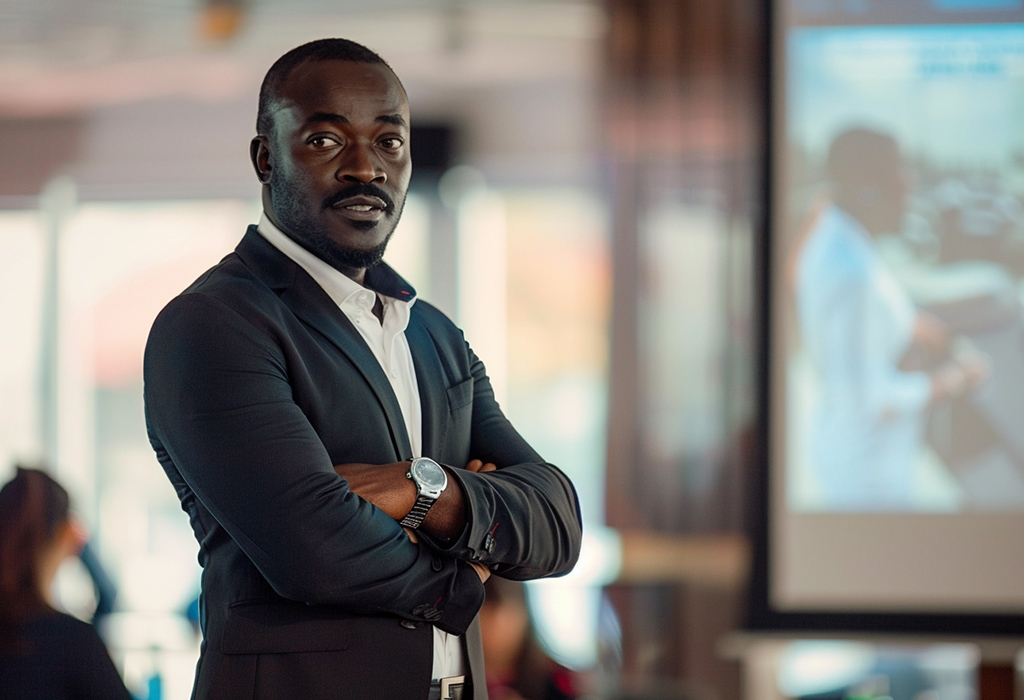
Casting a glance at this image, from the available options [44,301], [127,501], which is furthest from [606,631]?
[44,301]

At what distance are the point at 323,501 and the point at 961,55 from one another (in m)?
3.60

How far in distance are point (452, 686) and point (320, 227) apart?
61cm

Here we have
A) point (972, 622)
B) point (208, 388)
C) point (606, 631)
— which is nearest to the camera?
point (208, 388)

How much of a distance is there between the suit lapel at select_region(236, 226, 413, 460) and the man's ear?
0.10m

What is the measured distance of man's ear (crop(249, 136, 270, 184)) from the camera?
140cm

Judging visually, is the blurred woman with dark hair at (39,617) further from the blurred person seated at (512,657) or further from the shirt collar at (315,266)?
the shirt collar at (315,266)

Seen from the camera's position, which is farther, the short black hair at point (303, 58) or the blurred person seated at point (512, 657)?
the blurred person seated at point (512, 657)

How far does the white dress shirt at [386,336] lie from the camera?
54.7 inches

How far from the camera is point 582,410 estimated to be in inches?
195

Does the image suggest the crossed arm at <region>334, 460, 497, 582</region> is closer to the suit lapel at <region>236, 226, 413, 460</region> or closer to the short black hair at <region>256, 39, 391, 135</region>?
the suit lapel at <region>236, 226, 413, 460</region>

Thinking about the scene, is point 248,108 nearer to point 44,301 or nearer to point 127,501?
point 44,301

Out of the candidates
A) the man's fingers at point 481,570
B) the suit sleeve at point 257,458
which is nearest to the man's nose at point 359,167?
the suit sleeve at point 257,458

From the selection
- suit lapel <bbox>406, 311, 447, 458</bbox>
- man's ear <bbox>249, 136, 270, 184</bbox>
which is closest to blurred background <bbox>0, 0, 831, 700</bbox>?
suit lapel <bbox>406, 311, 447, 458</bbox>

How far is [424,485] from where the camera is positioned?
4.35 ft
